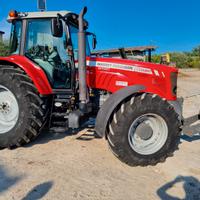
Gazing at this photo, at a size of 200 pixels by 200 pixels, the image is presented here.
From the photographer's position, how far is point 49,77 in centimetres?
444

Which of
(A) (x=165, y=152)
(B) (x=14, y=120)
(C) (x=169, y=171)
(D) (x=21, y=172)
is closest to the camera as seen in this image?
(D) (x=21, y=172)

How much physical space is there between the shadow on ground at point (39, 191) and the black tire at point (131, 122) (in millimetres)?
1092

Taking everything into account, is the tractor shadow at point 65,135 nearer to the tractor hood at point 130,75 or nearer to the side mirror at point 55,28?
the tractor hood at point 130,75

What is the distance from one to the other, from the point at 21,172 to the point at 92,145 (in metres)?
1.45

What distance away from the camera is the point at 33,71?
4199 mm

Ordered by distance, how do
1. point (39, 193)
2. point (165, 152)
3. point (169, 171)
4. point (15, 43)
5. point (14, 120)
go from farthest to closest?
1. point (15, 43)
2. point (14, 120)
3. point (165, 152)
4. point (169, 171)
5. point (39, 193)

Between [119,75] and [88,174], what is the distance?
177cm

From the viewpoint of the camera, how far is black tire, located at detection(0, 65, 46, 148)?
3.92 metres

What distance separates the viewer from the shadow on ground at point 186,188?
287 centimetres

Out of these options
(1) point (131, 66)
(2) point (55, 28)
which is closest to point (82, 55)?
(2) point (55, 28)

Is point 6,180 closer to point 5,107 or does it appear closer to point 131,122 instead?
point 5,107

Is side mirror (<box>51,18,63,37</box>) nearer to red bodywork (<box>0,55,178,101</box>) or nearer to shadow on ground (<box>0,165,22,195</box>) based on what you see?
red bodywork (<box>0,55,178,101</box>)

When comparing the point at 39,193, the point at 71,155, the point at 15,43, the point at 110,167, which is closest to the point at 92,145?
the point at 71,155

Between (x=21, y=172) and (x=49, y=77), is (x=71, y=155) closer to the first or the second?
(x=21, y=172)
